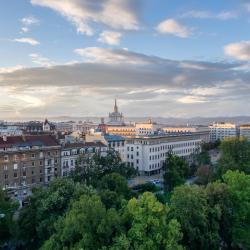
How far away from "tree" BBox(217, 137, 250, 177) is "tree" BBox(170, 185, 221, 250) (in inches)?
1276

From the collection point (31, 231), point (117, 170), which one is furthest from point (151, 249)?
point (117, 170)

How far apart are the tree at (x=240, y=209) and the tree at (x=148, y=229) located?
37.2ft

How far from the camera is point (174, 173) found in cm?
7206

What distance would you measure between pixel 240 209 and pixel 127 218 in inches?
609

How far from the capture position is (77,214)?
32.4 meters

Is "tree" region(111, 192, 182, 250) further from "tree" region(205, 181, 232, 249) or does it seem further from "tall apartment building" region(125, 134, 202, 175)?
"tall apartment building" region(125, 134, 202, 175)

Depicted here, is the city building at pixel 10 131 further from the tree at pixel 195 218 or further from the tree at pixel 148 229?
the tree at pixel 148 229

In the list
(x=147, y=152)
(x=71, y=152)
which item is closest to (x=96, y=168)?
(x=71, y=152)

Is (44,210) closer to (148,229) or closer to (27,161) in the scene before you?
(148,229)

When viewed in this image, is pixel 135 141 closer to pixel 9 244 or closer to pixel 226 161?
pixel 226 161

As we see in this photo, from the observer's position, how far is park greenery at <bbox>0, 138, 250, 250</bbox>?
31.3 metres

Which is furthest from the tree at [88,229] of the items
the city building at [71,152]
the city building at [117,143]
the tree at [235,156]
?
the city building at [117,143]

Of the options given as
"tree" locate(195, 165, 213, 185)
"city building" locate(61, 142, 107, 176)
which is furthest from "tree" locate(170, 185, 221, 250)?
"city building" locate(61, 142, 107, 176)

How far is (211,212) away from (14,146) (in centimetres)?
4469
